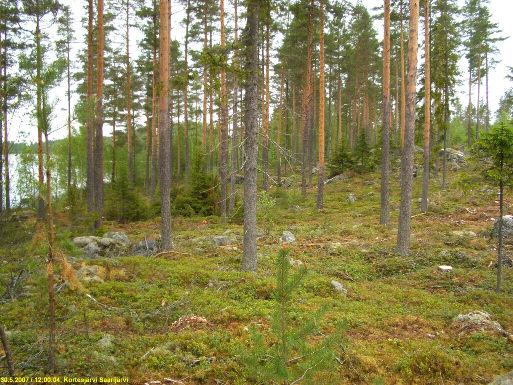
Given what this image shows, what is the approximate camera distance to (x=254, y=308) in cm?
754

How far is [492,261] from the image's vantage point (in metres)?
11.5

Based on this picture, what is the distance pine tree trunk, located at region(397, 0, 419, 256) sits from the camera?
1177 cm

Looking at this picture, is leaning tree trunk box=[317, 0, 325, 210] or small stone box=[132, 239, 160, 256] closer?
small stone box=[132, 239, 160, 256]

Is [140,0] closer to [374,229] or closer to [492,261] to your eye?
[374,229]

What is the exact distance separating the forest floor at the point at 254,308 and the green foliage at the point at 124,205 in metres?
7.60

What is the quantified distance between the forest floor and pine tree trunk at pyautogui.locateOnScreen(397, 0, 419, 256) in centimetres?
80

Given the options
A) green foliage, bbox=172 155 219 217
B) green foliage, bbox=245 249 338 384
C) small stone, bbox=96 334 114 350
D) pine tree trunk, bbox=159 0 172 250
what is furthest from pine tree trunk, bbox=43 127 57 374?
green foliage, bbox=172 155 219 217

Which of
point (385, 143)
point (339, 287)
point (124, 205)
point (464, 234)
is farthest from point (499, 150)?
point (124, 205)

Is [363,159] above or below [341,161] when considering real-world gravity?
above

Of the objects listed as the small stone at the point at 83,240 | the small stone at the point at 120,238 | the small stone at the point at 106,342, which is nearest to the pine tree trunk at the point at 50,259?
the small stone at the point at 106,342

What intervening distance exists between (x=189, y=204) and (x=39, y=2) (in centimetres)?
1178

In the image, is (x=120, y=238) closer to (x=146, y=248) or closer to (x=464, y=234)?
(x=146, y=248)

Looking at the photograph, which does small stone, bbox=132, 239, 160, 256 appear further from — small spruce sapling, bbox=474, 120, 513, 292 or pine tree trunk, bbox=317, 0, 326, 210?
pine tree trunk, bbox=317, 0, 326, 210

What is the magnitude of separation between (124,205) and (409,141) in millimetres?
15637
